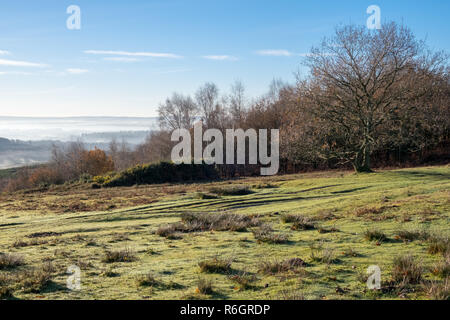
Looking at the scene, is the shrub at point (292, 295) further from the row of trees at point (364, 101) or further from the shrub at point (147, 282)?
the row of trees at point (364, 101)

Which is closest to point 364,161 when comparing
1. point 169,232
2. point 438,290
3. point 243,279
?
point 169,232

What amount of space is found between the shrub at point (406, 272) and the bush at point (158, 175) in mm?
31092

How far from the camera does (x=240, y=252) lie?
331 inches

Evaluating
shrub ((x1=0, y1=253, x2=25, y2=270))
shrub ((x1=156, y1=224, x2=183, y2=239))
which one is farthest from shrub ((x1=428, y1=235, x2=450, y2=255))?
shrub ((x1=0, y1=253, x2=25, y2=270))

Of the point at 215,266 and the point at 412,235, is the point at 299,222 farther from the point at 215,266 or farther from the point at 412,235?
the point at 215,266

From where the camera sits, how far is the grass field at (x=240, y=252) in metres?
5.87

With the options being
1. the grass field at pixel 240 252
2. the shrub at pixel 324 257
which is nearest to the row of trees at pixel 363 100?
the grass field at pixel 240 252

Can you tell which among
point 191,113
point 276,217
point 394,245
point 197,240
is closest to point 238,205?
point 276,217

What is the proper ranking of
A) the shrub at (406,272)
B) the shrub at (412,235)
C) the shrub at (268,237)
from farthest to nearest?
1. the shrub at (268,237)
2. the shrub at (412,235)
3. the shrub at (406,272)

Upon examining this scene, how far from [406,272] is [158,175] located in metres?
32.6

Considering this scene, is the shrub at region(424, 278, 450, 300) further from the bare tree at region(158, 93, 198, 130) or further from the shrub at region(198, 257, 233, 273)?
the bare tree at region(158, 93, 198, 130)

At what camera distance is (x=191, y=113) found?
2601 inches
